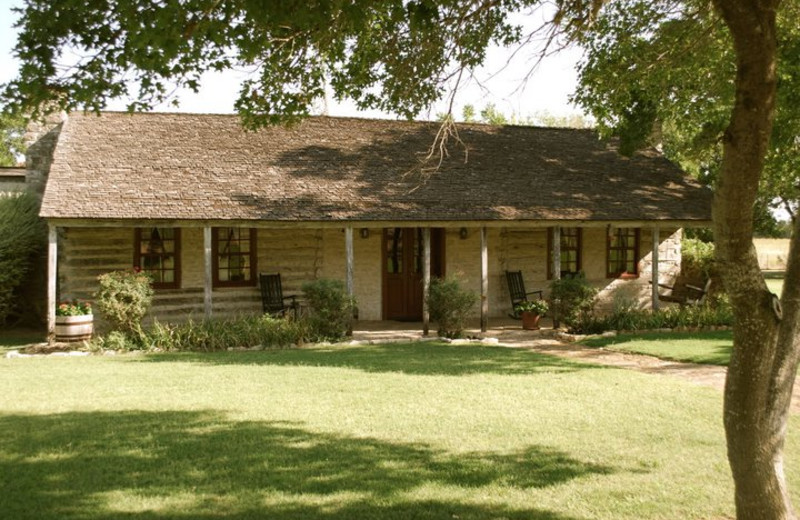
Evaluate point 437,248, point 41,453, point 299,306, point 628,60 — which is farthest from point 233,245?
point 41,453


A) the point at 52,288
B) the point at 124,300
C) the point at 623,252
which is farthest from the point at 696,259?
the point at 52,288

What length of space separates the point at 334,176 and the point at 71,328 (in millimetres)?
6678

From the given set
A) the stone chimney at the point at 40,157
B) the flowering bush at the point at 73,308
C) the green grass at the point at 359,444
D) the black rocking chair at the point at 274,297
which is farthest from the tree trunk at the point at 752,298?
the stone chimney at the point at 40,157

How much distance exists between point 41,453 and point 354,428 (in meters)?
2.98

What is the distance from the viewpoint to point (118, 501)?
5.40 m

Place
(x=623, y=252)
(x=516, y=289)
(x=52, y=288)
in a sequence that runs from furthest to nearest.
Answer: (x=623, y=252)
(x=516, y=289)
(x=52, y=288)

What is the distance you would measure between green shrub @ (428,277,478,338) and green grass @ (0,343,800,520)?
13.5ft

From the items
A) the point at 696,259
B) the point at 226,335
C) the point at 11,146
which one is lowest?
the point at 226,335

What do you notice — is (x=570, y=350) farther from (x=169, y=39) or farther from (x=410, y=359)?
(x=169, y=39)

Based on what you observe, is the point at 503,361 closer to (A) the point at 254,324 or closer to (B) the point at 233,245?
(A) the point at 254,324

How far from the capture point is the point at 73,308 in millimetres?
13820

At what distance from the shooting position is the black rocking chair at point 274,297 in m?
16.3

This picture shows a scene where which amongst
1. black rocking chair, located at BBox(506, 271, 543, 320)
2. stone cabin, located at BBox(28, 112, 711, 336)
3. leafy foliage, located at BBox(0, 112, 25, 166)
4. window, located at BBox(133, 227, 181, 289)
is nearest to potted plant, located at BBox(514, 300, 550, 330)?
black rocking chair, located at BBox(506, 271, 543, 320)

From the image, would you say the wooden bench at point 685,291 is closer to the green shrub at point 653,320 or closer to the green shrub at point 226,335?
the green shrub at point 653,320
